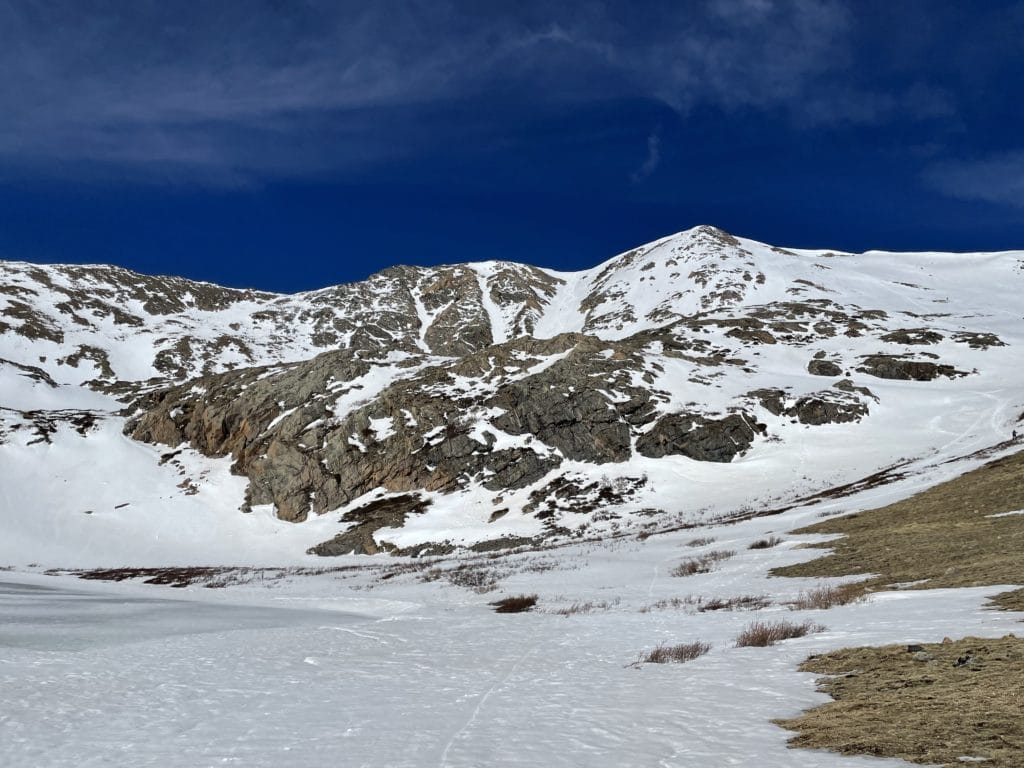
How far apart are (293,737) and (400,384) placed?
62845mm

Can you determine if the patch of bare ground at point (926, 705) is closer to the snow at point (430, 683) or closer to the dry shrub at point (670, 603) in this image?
the snow at point (430, 683)

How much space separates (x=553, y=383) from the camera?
6438 centimetres

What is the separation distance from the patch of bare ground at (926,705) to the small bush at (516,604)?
11.2 meters

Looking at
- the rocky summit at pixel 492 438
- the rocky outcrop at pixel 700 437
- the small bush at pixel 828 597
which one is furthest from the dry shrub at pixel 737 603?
the rocky outcrop at pixel 700 437

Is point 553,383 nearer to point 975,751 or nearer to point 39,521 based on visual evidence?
point 39,521

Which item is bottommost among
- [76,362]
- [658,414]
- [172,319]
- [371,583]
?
[371,583]

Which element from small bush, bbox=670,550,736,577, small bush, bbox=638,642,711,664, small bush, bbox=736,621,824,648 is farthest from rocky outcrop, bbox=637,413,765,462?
small bush, bbox=638,642,711,664

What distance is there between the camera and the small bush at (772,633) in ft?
35.5

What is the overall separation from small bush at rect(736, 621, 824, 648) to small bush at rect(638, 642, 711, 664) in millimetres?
646

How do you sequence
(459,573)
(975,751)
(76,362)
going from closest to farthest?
1. (975,751)
2. (459,573)
3. (76,362)

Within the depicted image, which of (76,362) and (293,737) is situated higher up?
(76,362)

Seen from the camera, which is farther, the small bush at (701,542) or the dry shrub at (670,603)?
the small bush at (701,542)

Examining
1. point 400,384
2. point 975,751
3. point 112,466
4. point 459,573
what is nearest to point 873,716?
point 975,751

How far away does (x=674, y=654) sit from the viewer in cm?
1054
